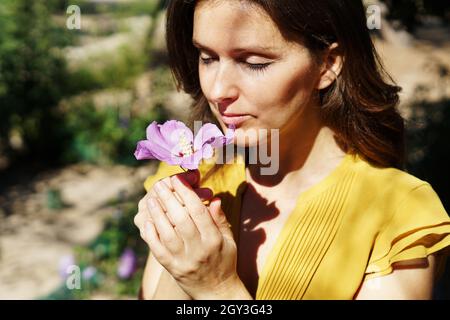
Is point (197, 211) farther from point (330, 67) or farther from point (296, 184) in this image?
point (330, 67)

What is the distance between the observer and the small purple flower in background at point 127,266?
Result: 3639 millimetres

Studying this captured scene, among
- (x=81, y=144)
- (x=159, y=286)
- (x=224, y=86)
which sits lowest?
(x=81, y=144)

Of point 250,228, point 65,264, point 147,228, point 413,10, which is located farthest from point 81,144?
point 147,228

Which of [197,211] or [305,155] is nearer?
[197,211]

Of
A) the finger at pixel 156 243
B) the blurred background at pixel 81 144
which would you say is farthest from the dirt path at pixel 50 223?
the finger at pixel 156 243

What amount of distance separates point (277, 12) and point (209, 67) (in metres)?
0.24

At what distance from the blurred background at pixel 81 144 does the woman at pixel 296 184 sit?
5.60 feet

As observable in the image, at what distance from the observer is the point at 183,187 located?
1527 millimetres

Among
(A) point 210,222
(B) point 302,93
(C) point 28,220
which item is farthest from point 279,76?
(C) point 28,220

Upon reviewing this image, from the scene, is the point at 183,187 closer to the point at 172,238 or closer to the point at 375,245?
the point at 172,238

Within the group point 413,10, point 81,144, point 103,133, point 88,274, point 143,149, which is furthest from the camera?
point 81,144

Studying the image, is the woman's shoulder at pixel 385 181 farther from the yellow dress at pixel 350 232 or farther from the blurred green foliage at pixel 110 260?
the blurred green foliage at pixel 110 260

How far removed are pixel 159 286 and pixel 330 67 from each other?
82cm

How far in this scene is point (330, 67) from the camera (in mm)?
1830
